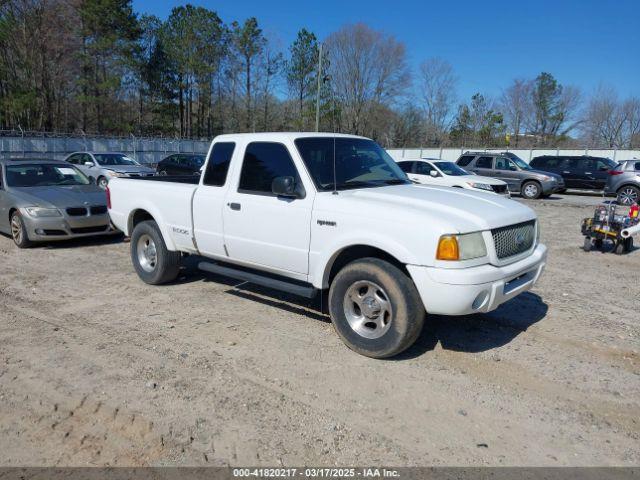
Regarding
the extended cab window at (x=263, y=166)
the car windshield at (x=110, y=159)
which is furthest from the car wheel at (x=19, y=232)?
the car windshield at (x=110, y=159)

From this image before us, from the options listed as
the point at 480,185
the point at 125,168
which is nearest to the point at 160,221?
the point at 480,185

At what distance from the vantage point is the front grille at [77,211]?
8641mm

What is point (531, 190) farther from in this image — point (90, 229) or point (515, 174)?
point (90, 229)

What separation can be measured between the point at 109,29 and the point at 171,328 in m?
45.1

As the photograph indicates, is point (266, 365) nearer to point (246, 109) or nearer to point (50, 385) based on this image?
point (50, 385)

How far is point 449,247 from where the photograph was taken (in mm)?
3742

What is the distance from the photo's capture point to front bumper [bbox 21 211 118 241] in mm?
8438

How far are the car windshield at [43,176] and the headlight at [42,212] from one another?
45.2 inches

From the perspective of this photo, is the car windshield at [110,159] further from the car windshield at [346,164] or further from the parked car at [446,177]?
the car windshield at [346,164]

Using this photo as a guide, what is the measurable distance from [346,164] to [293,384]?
2344 mm

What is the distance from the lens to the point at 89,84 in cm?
4259

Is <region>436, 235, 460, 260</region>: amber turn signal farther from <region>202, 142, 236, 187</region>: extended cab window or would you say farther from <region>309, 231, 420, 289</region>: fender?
<region>202, 142, 236, 187</region>: extended cab window

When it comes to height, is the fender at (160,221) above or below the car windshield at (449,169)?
below

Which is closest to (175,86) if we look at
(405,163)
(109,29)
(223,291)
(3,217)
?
(109,29)
